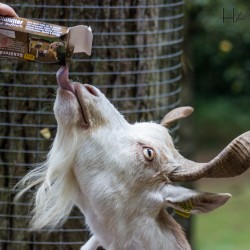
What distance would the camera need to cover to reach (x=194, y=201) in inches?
146

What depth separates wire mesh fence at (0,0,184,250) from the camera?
5.07m

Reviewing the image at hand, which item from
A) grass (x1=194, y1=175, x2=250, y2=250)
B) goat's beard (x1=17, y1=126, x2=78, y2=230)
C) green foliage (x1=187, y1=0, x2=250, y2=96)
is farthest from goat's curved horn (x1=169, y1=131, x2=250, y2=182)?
grass (x1=194, y1=175, x2=250, y2=250)

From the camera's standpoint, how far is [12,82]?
5.14 metres

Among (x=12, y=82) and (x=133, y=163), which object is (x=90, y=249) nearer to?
(x=133, y=163)

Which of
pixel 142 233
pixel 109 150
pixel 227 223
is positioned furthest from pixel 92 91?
pixel 227 223

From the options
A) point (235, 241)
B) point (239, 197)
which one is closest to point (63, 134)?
point (235, 241)

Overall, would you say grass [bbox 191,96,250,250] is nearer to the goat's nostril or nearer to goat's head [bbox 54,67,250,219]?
goat's head [bbox 54,67,250,219]

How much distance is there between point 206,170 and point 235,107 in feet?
48.4

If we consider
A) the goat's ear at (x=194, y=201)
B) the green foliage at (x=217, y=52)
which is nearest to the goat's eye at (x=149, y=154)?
the goat's ear at (x=194, y=201)

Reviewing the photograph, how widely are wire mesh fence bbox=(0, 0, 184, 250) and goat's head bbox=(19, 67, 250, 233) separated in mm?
1213

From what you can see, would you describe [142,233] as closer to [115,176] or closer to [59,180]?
[115,176]

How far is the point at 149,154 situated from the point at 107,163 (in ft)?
0.67

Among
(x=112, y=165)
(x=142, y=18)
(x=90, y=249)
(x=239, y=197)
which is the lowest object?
(x=239, y=197)

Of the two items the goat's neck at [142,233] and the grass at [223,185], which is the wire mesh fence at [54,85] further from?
the grass at [223,185]
